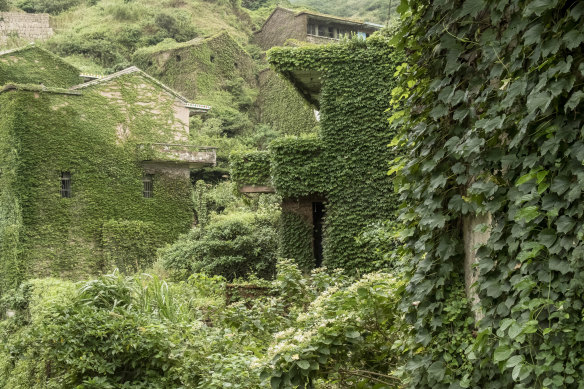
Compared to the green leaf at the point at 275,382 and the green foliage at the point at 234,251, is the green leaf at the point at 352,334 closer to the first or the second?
the green leaf at the point at 275,382

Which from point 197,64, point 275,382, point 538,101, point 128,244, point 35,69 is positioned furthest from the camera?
point 197,64

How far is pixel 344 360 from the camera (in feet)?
15.8

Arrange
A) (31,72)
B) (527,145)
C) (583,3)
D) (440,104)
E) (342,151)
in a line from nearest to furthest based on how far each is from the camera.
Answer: (583,3), (527,145), (440,104), (342,151), (31,72)

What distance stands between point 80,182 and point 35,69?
7302 mm

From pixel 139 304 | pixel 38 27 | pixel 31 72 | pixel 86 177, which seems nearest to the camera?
pixel 139 304

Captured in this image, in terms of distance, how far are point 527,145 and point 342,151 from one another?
39.3 feet

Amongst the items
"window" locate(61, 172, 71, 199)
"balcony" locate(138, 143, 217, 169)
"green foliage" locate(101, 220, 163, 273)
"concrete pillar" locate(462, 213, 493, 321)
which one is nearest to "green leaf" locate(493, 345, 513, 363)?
"concrete pillar" locate(462, 213, 493, 321)

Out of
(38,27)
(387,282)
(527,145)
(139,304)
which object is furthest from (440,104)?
(38,27)

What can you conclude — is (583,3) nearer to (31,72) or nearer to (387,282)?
(387,282)

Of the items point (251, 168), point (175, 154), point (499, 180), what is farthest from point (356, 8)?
point (499, 180)

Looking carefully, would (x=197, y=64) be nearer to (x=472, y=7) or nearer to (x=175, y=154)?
(x=175, y=154)

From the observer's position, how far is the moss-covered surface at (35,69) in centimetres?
2598

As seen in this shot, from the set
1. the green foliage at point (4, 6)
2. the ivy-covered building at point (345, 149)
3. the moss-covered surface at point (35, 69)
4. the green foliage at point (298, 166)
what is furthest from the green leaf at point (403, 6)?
the green foliage at point (4, 6)

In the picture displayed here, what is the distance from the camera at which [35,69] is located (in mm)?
26438
